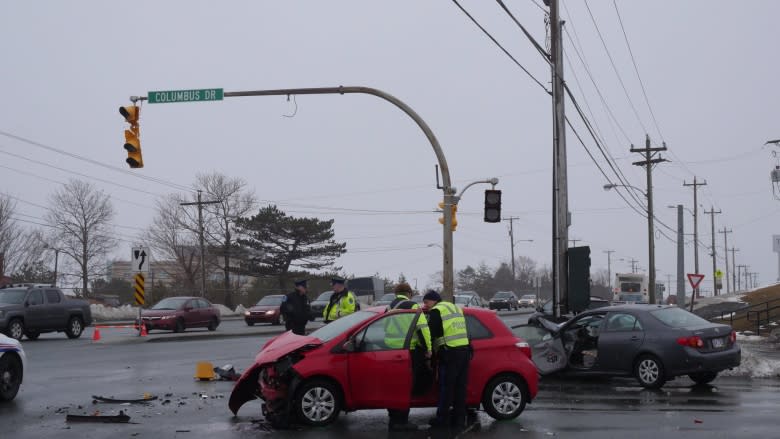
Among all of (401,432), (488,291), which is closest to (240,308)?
(401,432)

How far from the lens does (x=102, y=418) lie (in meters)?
11.0

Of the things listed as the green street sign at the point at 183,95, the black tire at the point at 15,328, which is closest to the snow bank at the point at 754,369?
the green street sign at the point at 183,95

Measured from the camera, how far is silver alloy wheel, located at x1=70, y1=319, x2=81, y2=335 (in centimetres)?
2883

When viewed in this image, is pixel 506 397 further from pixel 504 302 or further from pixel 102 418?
pixel 504 302

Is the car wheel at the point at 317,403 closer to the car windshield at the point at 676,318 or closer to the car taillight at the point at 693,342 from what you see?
the car taillight at the point at 693,342

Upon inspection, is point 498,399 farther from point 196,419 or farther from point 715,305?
point 715,305

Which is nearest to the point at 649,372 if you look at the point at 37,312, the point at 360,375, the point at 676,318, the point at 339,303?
the point at 676,318

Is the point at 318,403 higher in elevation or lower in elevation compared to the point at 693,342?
lower

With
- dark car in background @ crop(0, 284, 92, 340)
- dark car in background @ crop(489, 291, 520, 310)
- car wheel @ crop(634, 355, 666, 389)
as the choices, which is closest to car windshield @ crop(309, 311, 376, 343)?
car wheel @ crop(634, 355, 666, 389)

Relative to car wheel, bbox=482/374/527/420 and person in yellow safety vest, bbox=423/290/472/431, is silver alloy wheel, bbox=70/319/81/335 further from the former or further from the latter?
person in yellow safety vest, bbox=423/290/472/431

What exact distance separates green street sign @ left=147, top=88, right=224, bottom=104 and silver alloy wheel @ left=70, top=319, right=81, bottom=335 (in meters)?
13.6

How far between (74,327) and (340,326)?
20219 mm

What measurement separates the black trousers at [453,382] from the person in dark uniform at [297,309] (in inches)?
217

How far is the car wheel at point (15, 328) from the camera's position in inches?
1022
